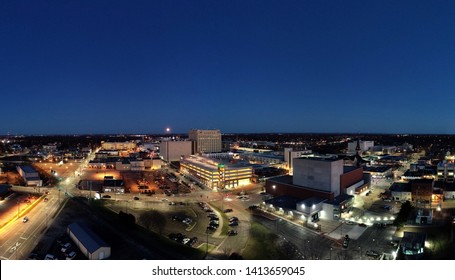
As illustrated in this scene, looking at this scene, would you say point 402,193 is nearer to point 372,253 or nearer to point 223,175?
point 372,253

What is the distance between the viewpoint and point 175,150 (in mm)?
29047

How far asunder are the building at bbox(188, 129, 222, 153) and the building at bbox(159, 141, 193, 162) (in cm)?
239

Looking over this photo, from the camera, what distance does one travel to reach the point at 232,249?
25.4ft

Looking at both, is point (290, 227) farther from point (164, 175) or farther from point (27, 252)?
point (164, 175)

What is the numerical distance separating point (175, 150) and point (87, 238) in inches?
866

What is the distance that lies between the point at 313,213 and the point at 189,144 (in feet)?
68.1

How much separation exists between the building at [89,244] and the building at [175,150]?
2085cm

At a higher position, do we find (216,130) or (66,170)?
(216,130)

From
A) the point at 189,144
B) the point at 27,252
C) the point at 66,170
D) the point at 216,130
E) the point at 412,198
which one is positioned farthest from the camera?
the point at 216,130

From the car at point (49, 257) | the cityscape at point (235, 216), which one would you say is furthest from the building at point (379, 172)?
the car at point (49, 257)

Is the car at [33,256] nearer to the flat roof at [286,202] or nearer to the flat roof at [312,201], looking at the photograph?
the flat roof at [286,202]

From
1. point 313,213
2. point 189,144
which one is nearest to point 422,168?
point 313,213

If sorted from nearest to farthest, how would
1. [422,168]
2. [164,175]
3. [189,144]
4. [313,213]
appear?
[313,213], [422,168], [164,175], [189,144]

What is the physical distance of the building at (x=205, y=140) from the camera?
32500 millimetres
